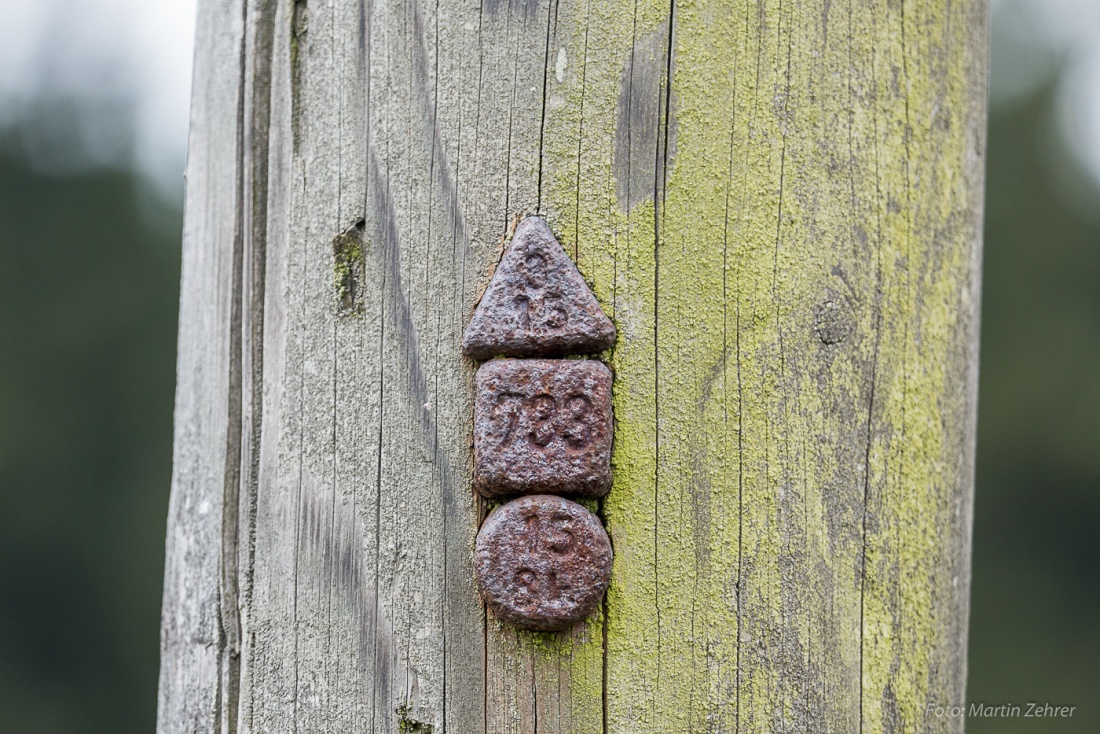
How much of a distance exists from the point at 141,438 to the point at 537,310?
33.2 feet

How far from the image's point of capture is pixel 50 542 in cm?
981

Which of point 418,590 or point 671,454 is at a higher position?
point 671,454

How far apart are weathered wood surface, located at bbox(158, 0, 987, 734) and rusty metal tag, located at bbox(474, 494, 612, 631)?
0.04 metres

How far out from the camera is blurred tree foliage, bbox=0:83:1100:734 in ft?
31.8

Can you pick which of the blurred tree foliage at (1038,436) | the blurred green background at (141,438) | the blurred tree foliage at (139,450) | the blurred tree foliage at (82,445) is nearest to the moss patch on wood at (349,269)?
the blurred green background at (141,438)

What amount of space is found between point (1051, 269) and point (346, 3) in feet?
37.7

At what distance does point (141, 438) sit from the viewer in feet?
33.0

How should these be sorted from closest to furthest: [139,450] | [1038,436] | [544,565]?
1. [544,565]
2. [139,450]
3. [1038,436]

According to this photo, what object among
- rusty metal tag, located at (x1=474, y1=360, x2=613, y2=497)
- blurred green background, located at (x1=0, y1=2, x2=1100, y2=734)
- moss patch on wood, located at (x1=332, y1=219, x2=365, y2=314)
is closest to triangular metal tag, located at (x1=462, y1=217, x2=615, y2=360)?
rusty metal tag, located at (x1=474, y1=360, x2=613, y2=497)

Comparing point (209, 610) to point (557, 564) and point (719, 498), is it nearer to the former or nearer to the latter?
point (557, 564)

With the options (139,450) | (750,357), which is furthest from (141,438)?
(750,357)

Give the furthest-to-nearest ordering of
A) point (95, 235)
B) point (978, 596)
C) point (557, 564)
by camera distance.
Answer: point (95, 235) < point (978, 596) < point (557, 564)

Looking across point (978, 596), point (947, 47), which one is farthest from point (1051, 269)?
point (947, 47)

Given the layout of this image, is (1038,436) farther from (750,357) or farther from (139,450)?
(750,357)
